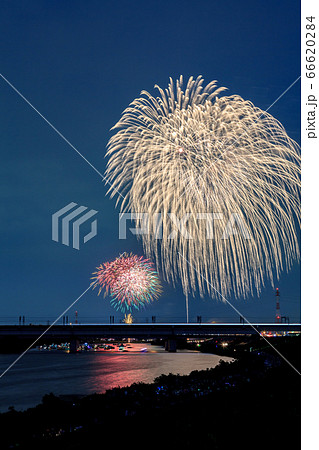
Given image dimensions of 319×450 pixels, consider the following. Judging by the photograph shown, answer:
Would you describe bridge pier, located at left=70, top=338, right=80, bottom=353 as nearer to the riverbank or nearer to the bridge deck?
the bridge deck

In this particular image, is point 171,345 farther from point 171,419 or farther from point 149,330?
point 171,419

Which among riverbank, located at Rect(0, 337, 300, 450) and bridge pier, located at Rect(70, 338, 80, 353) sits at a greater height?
riverbank, located at Rect(0, 337, 300, 450)

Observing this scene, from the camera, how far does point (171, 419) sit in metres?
15.0

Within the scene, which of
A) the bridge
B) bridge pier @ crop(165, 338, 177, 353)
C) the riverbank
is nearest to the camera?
the riverbank

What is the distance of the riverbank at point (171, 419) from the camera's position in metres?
12.5

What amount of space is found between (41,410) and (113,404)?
124 inches

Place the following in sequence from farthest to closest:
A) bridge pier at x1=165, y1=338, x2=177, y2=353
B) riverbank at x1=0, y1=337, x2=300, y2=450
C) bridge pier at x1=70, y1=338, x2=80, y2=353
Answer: bridge pier at x1=165, y1=338, x2=177, y2=353 → bridge pier at x1=70, y1=338, x2=80, y2=353 → riverbank at x1=0, y1=337, x2=300, y2=450

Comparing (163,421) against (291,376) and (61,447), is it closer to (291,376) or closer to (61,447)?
(61,447)

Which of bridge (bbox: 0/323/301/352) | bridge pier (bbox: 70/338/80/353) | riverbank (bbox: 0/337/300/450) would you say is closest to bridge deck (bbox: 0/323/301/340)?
bridge (bbox: 0/323/301/352)

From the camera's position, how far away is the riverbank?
12.5 m

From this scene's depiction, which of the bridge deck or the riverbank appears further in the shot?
the bridge deck

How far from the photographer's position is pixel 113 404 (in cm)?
1833
